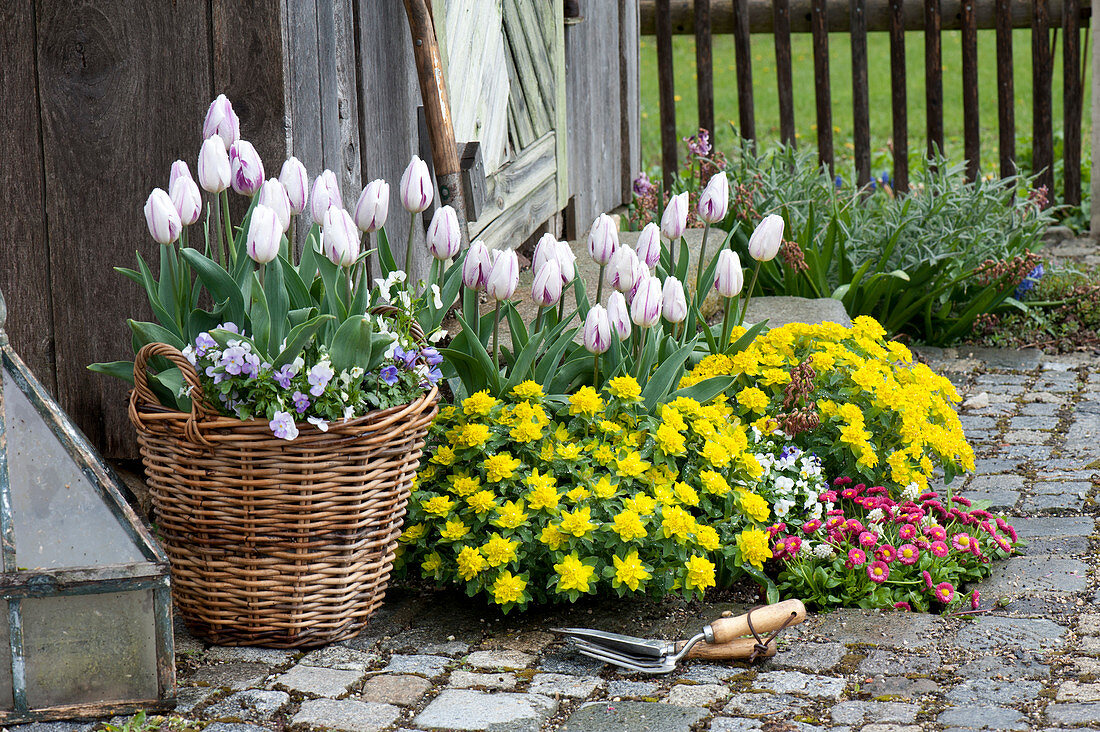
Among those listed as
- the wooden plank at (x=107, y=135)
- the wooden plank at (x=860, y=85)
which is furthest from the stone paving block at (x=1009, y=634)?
the wooden plank at (x=860, y=85)

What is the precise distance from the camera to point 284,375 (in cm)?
231

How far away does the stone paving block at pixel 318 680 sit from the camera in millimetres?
2389

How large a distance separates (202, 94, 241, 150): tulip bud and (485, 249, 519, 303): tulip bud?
0.64 m

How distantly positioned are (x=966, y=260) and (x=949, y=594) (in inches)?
108

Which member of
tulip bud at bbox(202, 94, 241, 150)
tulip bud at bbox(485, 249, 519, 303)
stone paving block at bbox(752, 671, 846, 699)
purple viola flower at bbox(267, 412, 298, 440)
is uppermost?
tulip bud at bbox(202, 94, 241, 150)

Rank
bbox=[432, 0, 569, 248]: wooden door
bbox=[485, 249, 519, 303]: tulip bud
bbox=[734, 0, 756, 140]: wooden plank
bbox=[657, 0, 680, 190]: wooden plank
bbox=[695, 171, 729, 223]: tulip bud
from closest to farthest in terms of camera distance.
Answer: bbox=[485, 249, 519, 303]: tulip bud, bbox=[695, 171, 729, 223]: tulip bud, bbox=[432, 0, 569, 248]: wooden door, bbox=[734, 0, 756, 140]: wooden plank, bbox=[657, 0, 680, 190]: wooden plank

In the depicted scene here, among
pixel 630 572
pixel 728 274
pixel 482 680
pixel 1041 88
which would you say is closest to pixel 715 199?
pixel 728 274

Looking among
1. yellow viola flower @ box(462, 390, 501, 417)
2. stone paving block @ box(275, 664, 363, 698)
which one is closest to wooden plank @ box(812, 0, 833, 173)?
yellow viola flower @ box(462, 390, 501, 417)

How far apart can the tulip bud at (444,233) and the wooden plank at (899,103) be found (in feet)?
13.8

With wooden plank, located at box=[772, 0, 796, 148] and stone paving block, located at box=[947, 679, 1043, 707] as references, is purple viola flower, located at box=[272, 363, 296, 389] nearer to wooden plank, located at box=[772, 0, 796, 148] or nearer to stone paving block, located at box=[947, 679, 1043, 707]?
stone paving block, located at box=[947, 679, 1043, 707]

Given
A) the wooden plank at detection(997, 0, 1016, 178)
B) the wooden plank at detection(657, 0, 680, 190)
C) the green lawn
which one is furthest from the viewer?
the green lawn

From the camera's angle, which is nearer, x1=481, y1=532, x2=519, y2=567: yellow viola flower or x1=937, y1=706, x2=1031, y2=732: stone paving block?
x1=937, y1=706, x2=1031, y2=732: stone paving block

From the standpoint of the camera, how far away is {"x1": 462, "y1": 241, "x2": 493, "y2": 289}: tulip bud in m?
2.77

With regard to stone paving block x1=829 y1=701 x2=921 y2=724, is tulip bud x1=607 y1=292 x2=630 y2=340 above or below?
above
